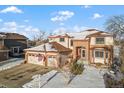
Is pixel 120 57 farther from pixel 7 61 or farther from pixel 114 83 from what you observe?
pixel 7 61

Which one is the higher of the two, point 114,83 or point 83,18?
point 83,18

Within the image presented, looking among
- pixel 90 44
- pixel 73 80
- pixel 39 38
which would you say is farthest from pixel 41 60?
pixel 90 44

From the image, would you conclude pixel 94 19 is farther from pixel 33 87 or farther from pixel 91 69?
pixel 33 87

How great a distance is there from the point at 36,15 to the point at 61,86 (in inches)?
59.8

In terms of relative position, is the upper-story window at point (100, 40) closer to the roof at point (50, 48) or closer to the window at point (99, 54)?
the window at point (99, 54)

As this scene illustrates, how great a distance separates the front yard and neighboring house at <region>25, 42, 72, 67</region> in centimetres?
13

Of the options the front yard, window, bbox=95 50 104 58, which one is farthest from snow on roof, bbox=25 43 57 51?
window, bbox=95 50 104 58

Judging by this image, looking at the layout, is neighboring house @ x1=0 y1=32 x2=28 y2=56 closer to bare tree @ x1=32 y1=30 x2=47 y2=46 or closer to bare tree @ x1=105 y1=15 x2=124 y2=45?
bare tree @ x1=32 y1=30 x2=47 y2=46

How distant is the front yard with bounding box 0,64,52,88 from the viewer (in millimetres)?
9672

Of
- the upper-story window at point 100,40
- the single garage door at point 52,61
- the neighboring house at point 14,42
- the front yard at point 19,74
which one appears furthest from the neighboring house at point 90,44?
the front yard at point 19,74

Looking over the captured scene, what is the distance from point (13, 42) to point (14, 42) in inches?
0.9
